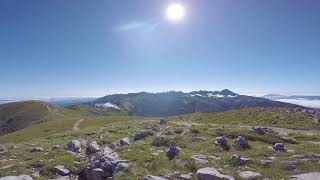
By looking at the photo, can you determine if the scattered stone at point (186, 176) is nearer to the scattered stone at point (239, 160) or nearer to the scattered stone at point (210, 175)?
the scattered stone at point (210, 175)

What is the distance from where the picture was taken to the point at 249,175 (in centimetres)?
1997

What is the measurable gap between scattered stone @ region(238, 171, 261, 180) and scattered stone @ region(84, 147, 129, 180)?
7.39 metres

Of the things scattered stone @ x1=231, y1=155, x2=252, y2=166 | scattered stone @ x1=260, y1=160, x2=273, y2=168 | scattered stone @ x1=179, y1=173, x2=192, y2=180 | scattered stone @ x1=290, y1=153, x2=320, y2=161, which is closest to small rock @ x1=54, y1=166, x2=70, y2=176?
scattered stone @ x1=179, y1=173, x2=192, y2=180

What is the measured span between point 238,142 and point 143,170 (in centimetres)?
1199

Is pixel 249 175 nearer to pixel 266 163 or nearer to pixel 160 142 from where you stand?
pixel 266 163

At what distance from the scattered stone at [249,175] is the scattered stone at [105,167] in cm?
739

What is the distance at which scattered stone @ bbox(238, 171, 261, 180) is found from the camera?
19.7 m

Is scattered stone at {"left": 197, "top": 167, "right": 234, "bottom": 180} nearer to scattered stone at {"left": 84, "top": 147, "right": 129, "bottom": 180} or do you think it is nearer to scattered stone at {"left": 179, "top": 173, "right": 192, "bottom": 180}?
scattered stone at {"left": 179, "top": 173, "right": 192, "bottom": 180}

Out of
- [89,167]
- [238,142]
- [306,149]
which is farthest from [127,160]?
[306,149]

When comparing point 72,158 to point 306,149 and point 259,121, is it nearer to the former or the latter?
point 306,149

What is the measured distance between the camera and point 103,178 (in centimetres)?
2256

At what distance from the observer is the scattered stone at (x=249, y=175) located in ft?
64.5

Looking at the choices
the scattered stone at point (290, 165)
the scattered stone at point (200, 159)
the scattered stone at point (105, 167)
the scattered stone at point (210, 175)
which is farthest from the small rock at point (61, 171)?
the scattered stone at point (290, 165)

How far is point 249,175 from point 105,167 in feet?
31.4
